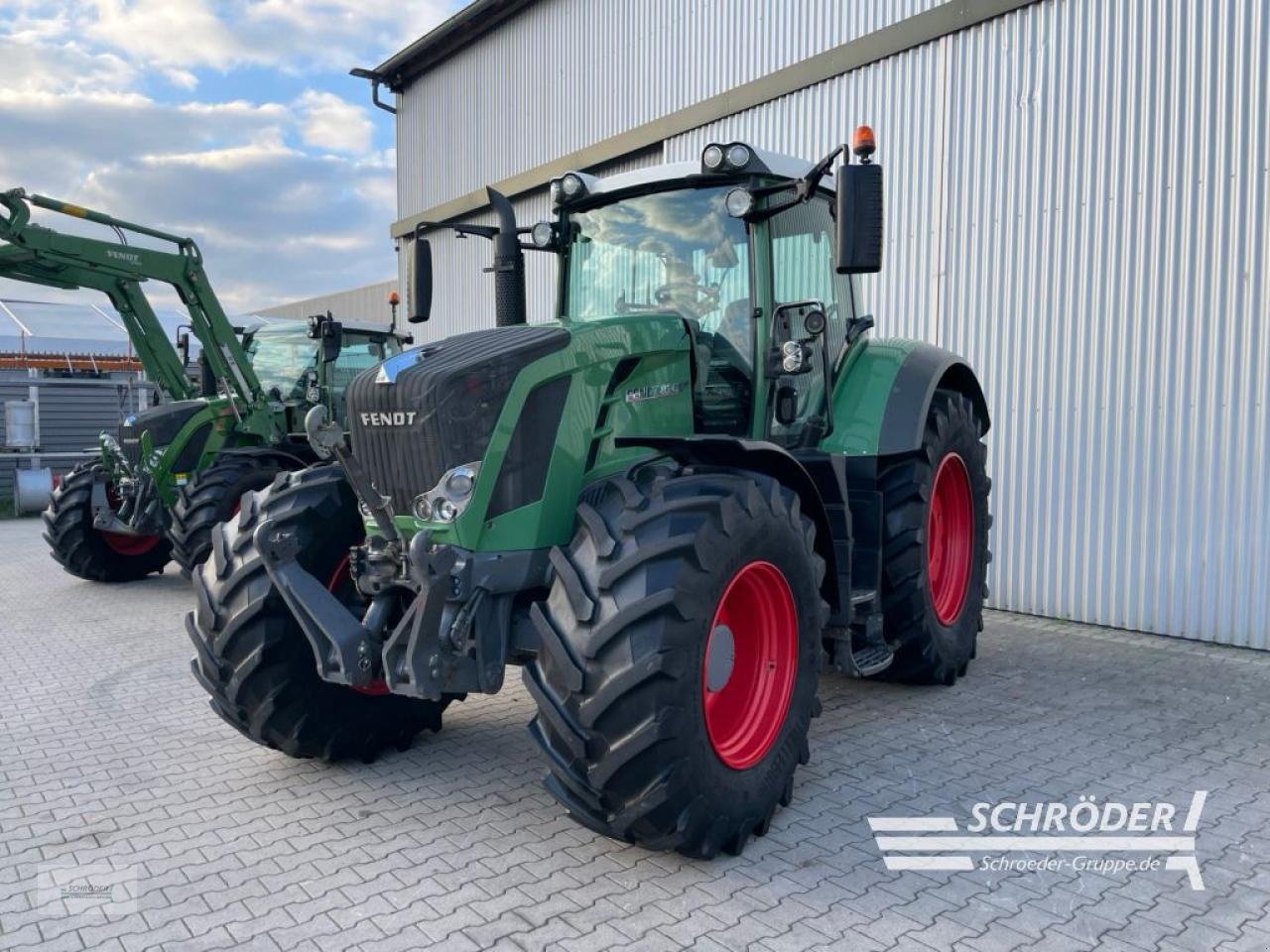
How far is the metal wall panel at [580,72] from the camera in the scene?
8.81 metres

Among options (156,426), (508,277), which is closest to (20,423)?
(156,426)

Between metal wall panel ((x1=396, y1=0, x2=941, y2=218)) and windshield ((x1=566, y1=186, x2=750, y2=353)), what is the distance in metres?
4.42

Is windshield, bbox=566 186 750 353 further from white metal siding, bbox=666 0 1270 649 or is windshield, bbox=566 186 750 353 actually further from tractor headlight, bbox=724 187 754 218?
white metal siding, bbox=666 0 1270 649

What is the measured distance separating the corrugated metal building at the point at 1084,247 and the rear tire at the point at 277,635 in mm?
5010

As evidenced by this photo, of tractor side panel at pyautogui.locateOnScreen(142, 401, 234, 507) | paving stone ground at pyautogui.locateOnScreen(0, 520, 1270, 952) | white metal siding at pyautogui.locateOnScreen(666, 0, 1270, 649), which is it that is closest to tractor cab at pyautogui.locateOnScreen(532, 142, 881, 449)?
paving stone ground at pyautogui.locateOnScreen(0, 520, 1270, 952)

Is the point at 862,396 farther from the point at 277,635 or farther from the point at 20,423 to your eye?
the point at 20,423

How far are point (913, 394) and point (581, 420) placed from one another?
2.14m

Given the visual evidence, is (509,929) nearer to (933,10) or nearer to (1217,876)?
(1217,876)

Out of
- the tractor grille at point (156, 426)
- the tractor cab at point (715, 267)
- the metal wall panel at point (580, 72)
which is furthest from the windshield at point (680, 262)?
the tractor grille at point (156, 426)

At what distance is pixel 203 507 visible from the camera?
7.83 m

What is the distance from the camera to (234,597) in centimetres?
387

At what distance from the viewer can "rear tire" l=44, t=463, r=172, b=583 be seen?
904 centimetres

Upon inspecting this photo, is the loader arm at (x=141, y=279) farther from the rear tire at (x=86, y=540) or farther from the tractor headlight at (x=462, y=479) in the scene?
the tractor headlight at (x=462, y=479)

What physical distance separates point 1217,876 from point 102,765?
4.31 m
